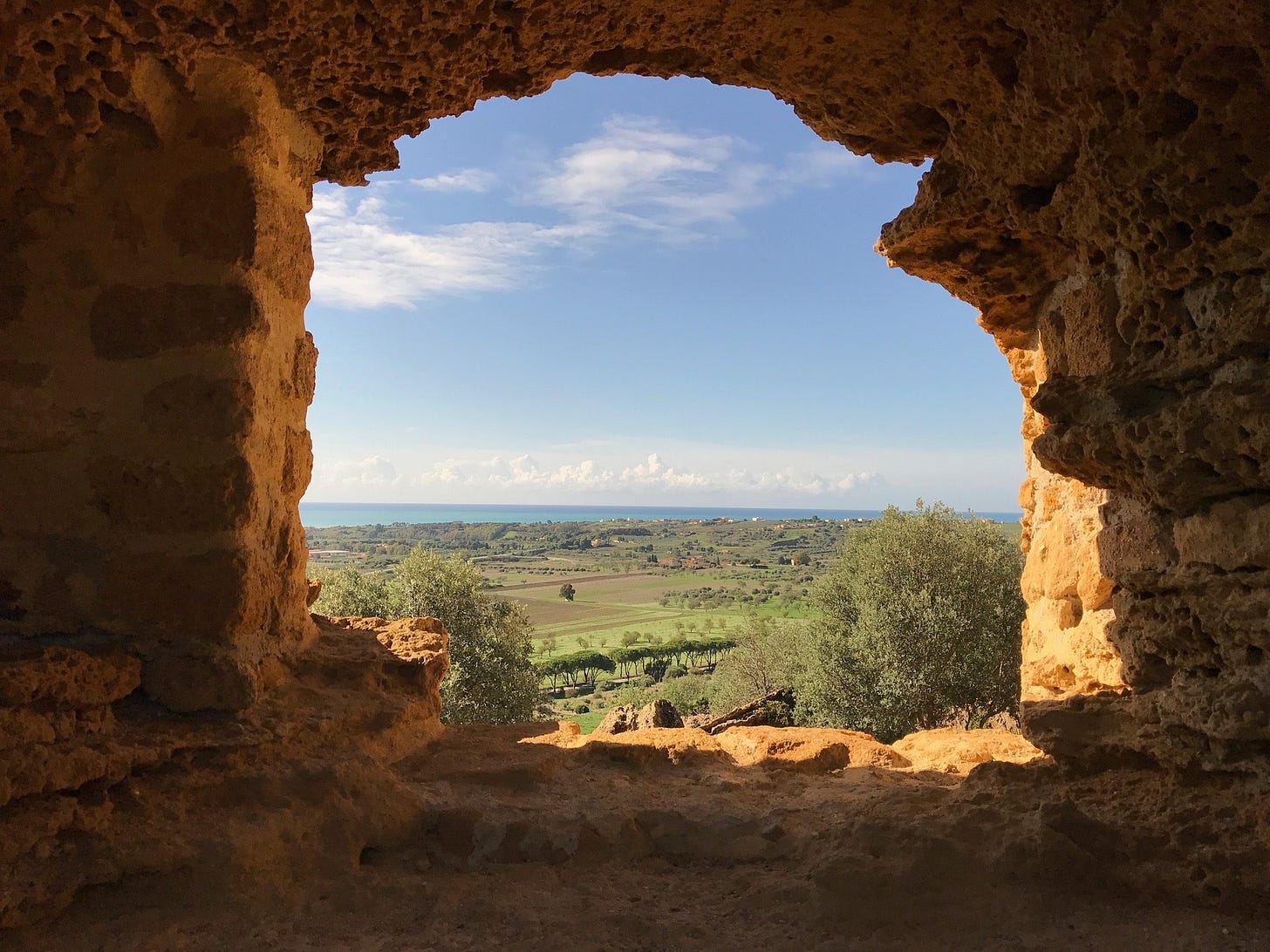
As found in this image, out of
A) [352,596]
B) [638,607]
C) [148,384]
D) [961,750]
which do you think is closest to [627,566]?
[638,607]

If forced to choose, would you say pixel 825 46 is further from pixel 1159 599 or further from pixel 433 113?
pixel 1159 599

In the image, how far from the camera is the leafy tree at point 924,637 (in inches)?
569

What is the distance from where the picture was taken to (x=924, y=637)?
14.6 m

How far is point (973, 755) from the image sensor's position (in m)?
3.95

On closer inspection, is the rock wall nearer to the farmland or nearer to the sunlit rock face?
the sunlit rock face

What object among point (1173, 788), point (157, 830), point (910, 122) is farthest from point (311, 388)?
point (1173, 788)

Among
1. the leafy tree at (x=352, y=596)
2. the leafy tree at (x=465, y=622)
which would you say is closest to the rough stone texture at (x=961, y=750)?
the leafy tree at (x=465, y=622)

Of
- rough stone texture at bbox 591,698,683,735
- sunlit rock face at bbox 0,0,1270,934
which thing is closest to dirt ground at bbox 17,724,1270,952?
sunlit rock face at bbox 0,0,1270,934

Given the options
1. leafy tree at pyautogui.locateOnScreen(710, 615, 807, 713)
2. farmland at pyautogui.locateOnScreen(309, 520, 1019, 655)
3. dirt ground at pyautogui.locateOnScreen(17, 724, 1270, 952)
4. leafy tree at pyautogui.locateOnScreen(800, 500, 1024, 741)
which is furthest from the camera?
farmland at pyautogui.locateOnScreen(309, 520, 1019, 655)

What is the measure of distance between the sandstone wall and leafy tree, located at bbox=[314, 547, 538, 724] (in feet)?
39.4

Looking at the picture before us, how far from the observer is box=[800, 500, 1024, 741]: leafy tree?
1445 centimetres

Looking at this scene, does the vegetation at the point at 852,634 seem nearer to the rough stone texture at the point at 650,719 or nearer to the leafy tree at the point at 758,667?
the leafy tree at the point at 758,667

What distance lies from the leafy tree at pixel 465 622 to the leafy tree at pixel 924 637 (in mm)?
5929

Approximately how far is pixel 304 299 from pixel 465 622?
12691mm
